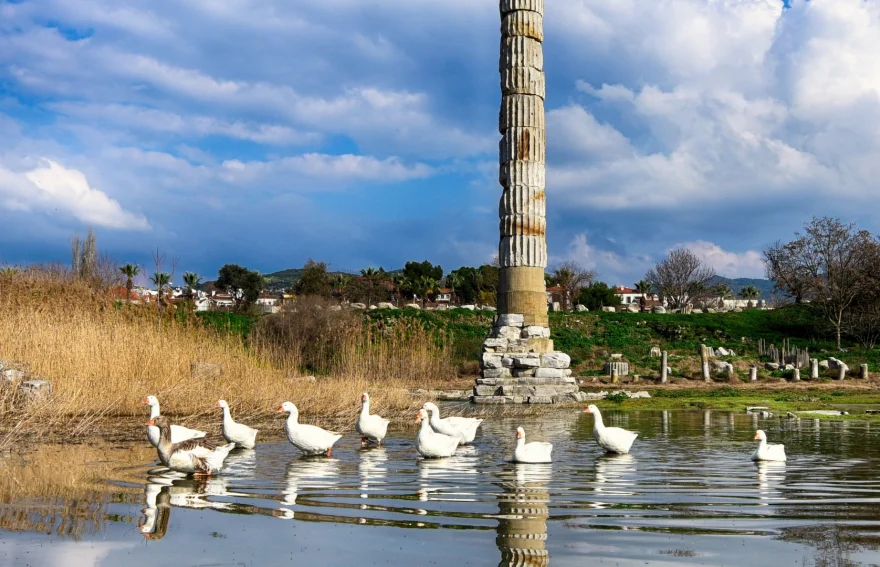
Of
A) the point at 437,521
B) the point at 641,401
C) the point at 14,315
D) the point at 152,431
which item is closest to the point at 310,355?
the point at 641,401

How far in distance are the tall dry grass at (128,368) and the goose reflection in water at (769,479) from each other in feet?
25.4

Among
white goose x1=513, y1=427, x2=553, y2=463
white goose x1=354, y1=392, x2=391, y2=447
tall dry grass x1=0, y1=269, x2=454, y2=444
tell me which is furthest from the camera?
tall dry grass x1=0, y1=269, x2=454, y2=444

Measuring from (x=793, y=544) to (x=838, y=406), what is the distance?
16.9 metres

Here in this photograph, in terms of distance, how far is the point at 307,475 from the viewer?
8.67 m

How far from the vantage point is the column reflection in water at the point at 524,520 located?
5.17 m

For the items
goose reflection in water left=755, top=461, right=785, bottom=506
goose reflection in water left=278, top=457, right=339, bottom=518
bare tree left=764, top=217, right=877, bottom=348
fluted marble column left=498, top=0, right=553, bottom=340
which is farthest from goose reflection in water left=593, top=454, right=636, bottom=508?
bare tree left=764, top=217, right=877, bottom=348

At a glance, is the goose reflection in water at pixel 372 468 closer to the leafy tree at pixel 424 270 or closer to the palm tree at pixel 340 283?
the palm tree at pixel 340 283

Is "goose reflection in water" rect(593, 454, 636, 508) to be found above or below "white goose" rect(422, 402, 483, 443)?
below

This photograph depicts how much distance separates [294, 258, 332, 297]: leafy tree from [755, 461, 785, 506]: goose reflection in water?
2307 inches

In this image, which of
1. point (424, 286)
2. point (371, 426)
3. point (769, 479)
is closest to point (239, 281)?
point (424, 286)

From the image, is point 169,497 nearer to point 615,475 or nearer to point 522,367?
point 615,475

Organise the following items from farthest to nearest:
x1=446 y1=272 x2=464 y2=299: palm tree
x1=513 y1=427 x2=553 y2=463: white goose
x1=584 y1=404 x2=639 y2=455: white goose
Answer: x1=446 y1=272 x2=464 y2=299: palm tree < x1=584 y1=404 x2=639 y2=455: white goose < x1=513 y1=427 x2=553 y2=463: white goose

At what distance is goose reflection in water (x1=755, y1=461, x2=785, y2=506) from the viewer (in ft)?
23.9

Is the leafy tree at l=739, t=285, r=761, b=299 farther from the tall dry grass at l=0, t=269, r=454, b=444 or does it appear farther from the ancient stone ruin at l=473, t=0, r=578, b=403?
the tall dry grass at l=0, t=269, r=454, b=444
